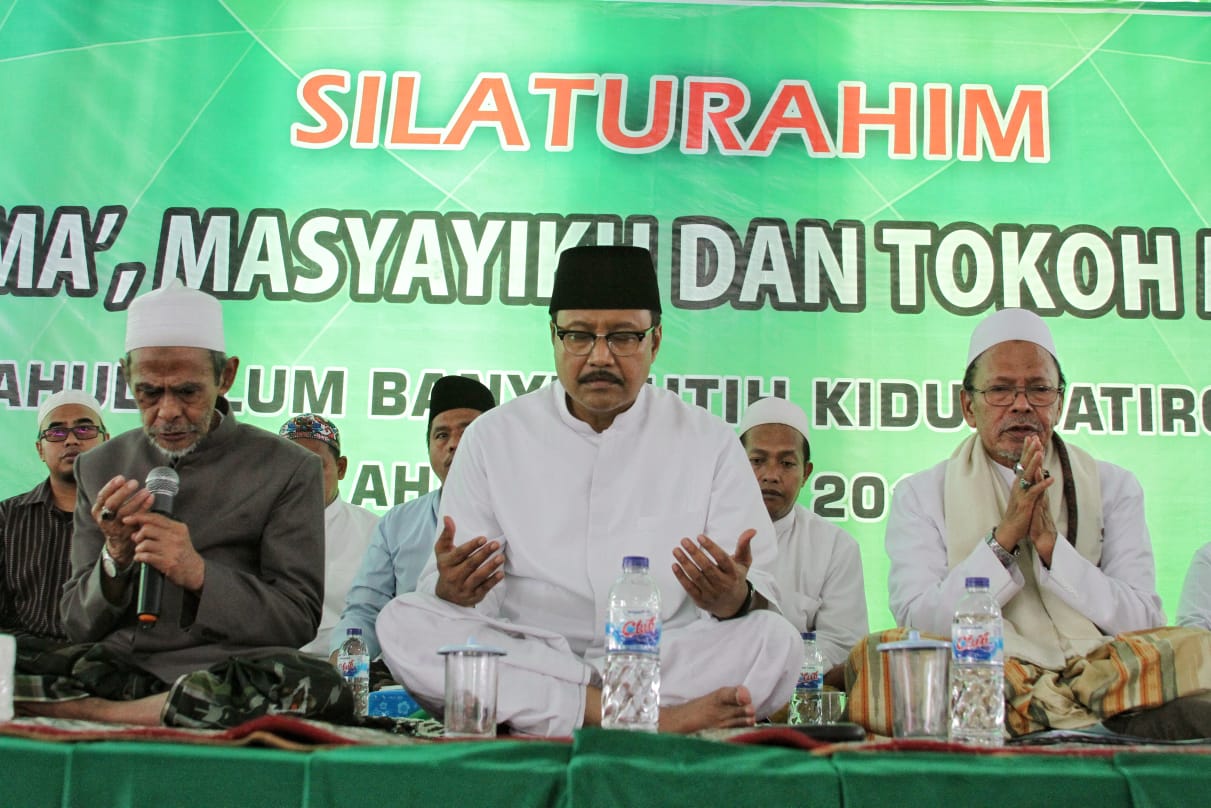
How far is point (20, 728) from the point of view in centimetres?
188

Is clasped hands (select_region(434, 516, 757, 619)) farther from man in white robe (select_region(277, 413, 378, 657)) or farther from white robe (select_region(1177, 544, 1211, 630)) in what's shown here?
white robe (select_region(1177, 544, 1211, 630))

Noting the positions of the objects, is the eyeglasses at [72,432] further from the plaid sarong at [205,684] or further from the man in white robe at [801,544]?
the man in white robe at [801,544]

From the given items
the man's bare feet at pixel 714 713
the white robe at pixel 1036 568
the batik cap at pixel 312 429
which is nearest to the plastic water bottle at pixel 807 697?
the white robe at pixel 1036 568

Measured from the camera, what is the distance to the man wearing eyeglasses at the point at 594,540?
2816mm

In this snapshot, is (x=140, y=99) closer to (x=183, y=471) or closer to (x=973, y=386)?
(x=183, y=471)

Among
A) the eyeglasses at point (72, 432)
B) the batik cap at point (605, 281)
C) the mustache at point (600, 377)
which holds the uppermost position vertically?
the batik cap at point (605, 281)

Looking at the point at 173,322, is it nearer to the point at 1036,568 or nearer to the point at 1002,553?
the point at 1002,553

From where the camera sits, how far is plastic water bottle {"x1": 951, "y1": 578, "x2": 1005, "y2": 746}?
8.09 feet

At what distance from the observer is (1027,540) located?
3.45 meters

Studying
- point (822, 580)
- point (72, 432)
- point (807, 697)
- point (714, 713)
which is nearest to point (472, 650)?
point (714, 713)

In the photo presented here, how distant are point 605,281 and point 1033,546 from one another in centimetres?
128

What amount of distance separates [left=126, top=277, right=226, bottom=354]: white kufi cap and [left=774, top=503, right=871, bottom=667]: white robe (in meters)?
2.05

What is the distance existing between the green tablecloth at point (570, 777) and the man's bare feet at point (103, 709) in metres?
0.87

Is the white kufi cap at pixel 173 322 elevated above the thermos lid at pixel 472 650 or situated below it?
above
